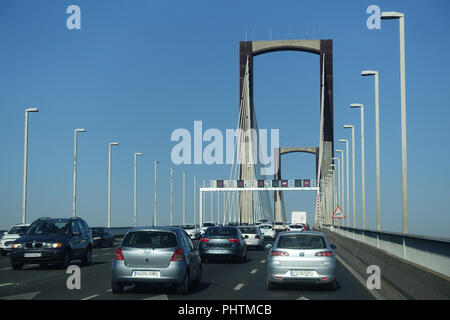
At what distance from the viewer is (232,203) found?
87125 millimetres

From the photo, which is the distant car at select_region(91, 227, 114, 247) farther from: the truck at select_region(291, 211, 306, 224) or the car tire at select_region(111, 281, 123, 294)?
the truck at select_region(291, 211, 306, 224)

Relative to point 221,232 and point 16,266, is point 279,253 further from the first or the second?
point 221,232

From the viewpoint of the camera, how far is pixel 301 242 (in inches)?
654

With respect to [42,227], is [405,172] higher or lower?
higher

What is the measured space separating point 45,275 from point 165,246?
6909 mm

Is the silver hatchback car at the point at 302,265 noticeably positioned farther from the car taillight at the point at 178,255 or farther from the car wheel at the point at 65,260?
the car wheel at the point at 65,260

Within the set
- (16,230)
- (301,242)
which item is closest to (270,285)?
(301,242)

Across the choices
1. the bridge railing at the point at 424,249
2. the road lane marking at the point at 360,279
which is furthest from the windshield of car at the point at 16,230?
the bridge railing at the point at 424,249

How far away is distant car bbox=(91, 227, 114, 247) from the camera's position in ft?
146

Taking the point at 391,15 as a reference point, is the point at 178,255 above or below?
below

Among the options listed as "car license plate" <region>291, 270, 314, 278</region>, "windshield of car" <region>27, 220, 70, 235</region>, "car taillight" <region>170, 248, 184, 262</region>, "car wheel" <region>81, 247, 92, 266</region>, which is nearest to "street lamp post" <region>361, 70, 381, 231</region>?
"car wheel" <region>81, 247, 92, 266</region>

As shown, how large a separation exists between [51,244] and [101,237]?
2195 cm
